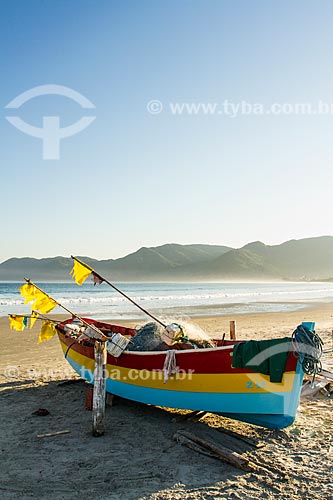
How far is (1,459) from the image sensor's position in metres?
6.00

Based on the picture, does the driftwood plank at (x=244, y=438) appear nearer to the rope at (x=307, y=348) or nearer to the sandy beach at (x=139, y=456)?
the sandy beach at (x=139, y=456)

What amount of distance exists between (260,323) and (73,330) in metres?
13.3

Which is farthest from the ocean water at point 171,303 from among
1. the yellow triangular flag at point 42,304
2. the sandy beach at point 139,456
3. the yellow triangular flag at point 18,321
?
the sandy beach at point 139,456

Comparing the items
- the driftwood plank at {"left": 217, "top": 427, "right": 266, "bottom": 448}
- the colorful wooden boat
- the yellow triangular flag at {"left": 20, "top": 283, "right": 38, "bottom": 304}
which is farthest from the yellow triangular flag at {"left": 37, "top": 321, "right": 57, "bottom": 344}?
the driftwood plank at {"left": 217, "top": 427, "right": 266, "bottom": 448}

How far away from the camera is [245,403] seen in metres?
6.51

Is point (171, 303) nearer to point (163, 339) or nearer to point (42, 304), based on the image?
point (42, 304)

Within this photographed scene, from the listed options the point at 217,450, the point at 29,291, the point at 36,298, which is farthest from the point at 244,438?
the point at 29,291

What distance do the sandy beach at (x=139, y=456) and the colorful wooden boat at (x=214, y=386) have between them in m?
0.42

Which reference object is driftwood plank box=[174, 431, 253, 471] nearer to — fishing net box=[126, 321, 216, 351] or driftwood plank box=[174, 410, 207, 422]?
driftwood plank box=[174, 410, 207, 422]

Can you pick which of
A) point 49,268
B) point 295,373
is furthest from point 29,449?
point 49,268

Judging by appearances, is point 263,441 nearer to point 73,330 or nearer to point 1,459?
point 1,459

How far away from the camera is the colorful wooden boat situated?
624cm

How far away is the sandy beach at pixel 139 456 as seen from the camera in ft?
16.9

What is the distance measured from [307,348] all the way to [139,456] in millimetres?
2824
